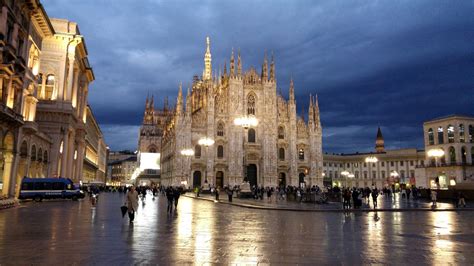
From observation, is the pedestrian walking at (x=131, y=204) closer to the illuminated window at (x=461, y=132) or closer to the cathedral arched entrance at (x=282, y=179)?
the cathedral arched entrance at (x=282, y=179)

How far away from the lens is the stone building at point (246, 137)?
201 feet

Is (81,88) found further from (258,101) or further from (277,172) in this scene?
(277,172)

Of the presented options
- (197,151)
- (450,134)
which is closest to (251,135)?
(197,151)

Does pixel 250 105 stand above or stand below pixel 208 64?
below

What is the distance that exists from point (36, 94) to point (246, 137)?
1510 inches

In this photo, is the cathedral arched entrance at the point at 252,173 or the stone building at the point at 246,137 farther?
the cathedral arched entrance at the point at 252,173

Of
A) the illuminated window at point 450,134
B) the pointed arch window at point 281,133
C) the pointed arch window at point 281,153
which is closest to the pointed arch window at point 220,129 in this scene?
the pointed arch window at point 281,133

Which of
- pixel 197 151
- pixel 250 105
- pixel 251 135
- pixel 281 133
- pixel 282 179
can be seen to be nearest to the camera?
pixel 197 151

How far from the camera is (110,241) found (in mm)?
9664

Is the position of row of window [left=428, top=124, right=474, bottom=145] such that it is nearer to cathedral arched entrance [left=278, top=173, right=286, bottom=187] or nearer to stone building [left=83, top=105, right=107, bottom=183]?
cathedral arched entrance [left=278, top=173, right=286, bottom=187]

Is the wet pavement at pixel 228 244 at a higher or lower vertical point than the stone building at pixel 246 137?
lower

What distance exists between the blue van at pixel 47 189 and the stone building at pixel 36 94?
2.72 feet

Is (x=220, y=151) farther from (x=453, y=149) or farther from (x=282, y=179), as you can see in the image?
(x=453, y=149)

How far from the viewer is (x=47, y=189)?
3050 centimetres
